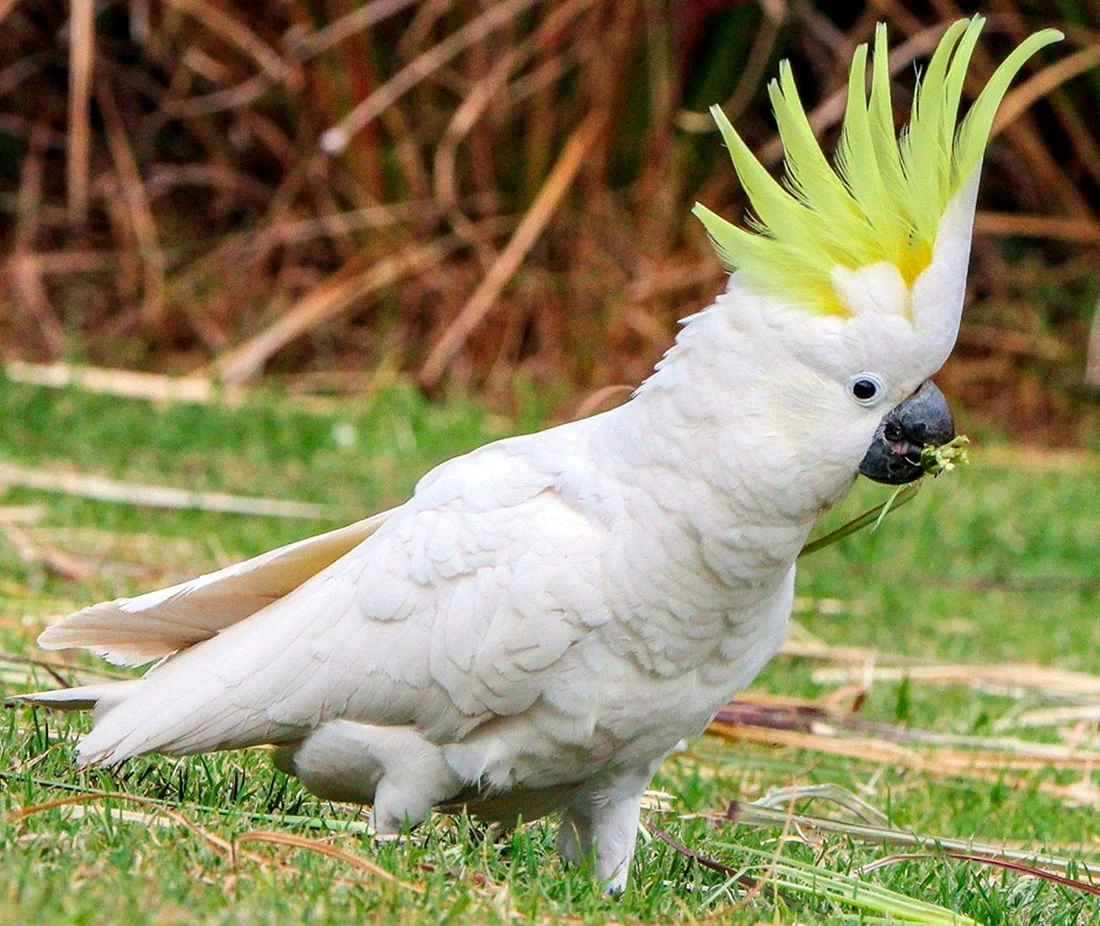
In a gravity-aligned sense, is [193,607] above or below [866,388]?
below

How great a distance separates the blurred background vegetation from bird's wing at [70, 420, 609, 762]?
13.3ft

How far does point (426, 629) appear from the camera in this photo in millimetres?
2342

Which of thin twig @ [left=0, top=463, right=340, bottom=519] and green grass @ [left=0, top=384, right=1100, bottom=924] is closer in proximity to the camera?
green grass @ [left=0, top=384, right=1100, bottom=924]

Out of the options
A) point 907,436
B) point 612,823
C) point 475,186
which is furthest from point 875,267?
point 475,186

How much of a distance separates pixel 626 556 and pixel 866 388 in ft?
1.28

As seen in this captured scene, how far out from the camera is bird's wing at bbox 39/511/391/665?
2.46 m

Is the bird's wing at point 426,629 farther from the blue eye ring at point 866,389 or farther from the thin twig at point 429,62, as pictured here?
the thin twig at point 429,62

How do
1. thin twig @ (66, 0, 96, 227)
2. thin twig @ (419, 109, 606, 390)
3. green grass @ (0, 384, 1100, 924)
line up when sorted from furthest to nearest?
thin twig @ (419, 109, 606, 390), thin twig @ (66, 0, 96, 227), green grass @ (0, 384, 1100, 924)

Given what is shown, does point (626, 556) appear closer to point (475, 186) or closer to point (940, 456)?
point (940, 456)

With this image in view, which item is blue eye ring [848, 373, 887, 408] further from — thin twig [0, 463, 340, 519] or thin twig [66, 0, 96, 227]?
thin twig [66, 0, 96, 227]

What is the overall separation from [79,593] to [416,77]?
3.16 meters

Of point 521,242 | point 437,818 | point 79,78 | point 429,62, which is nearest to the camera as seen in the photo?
point 437,818

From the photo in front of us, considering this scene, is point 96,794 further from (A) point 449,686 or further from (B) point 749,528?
(B) point 749,528

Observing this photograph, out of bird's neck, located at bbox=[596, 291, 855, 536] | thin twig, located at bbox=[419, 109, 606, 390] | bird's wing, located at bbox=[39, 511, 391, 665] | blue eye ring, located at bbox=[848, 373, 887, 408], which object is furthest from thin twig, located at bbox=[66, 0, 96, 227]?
blue eye ring, located at bbox=[848, 373, 887, 408]
